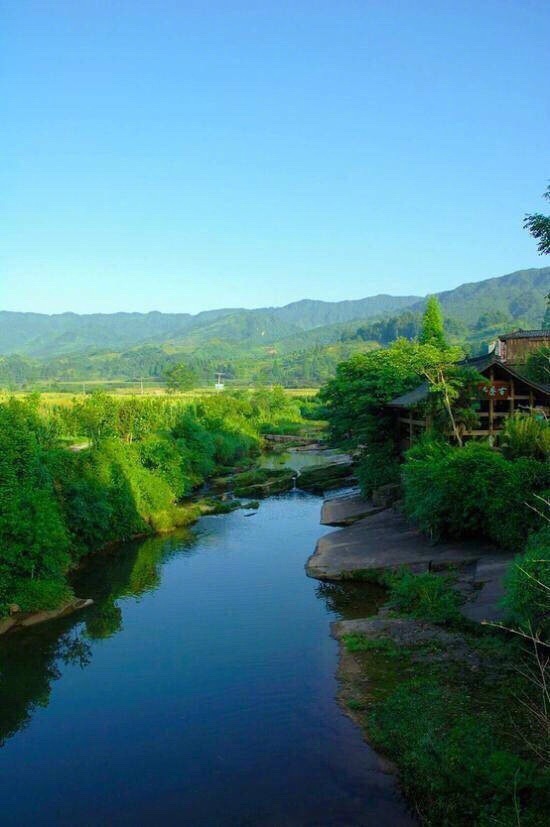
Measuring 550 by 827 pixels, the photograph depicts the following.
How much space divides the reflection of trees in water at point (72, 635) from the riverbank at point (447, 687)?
26.0ft

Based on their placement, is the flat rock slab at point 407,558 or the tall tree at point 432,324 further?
the tall tree at point 432,324

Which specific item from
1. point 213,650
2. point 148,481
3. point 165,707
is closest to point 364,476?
point 148,481

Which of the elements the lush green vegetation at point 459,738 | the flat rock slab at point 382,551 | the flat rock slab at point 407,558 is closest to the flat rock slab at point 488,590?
A: the flat rock slab at point 407,558

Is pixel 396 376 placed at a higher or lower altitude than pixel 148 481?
higher

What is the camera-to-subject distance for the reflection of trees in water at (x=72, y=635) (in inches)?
725

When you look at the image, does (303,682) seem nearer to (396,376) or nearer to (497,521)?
(497,521)

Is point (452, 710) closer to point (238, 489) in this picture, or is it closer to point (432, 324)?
point (238, 489)

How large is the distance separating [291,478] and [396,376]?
48.7 ft

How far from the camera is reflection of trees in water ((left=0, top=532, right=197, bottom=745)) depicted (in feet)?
60.4

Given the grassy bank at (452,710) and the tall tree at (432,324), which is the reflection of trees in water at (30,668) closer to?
the grassy bank at (452,710)

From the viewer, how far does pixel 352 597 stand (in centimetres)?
2552

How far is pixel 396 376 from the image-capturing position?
4328 cm

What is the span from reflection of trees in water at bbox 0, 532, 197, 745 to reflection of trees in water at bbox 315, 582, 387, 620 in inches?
279

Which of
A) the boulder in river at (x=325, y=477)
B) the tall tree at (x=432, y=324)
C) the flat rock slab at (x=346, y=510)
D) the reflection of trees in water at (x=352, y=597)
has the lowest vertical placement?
the boulder in river at (x=325, y=477)
